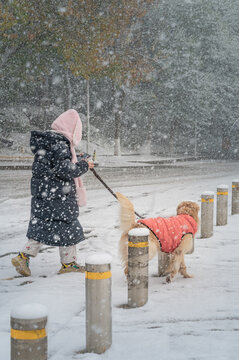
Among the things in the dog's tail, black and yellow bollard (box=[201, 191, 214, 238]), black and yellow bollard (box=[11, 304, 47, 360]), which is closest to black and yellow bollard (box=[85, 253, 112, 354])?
black and yellow bollard (box=[11, 304, 47, 360])

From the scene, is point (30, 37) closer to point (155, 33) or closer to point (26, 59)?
point (26, 59)

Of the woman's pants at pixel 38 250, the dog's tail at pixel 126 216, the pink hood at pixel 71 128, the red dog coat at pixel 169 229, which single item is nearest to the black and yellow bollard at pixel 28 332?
the dog's tail at pixel 126 216

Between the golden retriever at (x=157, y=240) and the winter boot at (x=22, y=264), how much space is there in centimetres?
116

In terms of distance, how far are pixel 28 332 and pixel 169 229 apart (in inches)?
103

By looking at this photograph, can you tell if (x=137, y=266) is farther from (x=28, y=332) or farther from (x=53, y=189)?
(x=28, y=332)

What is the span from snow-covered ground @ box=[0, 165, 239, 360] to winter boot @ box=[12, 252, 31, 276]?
0.31ft

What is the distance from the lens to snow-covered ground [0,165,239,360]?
3385 millimetres

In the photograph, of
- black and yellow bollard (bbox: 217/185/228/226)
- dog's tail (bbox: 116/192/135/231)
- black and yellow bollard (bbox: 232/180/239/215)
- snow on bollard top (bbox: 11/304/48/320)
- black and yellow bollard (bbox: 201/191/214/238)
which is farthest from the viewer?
black and yellow bollard (bbox: 232/180/239/215)

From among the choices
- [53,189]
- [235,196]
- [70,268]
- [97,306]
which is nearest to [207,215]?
[235,196]

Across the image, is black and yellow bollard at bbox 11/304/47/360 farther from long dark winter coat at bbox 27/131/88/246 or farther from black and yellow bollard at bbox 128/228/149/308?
long dark winter coat at bbox 27/131/88/246

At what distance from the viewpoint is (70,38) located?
70.1ft

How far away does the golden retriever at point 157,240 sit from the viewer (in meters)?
4.79

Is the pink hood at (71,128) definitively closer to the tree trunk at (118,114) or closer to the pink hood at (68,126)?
the pink hood at (68,126)

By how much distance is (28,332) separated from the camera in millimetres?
2615
